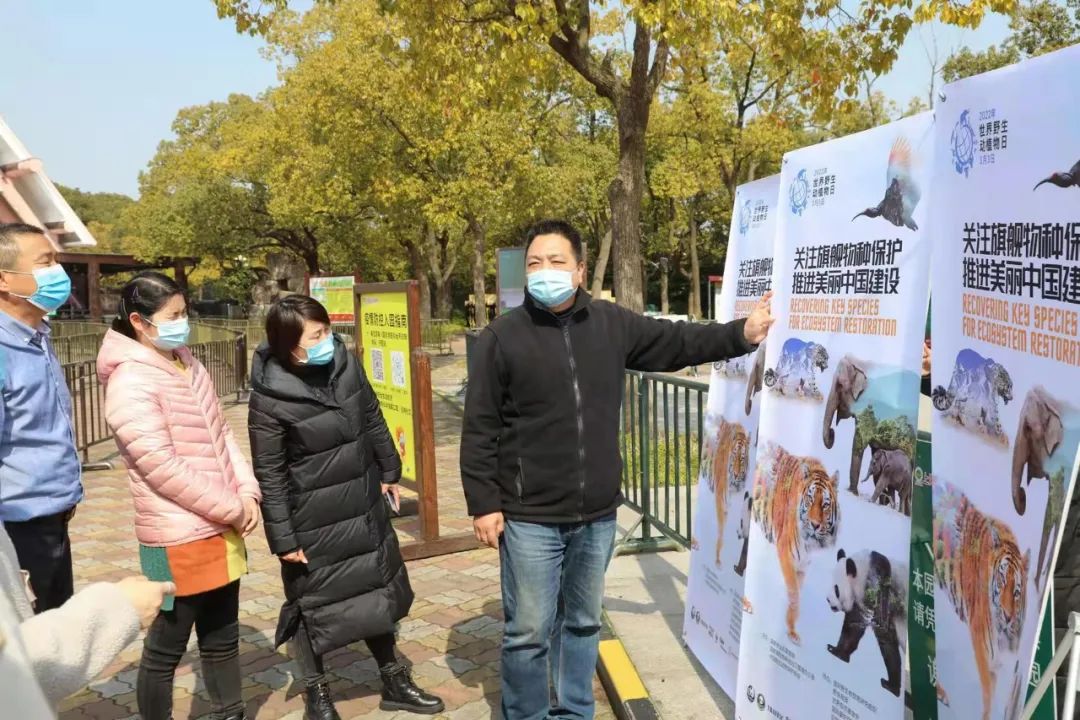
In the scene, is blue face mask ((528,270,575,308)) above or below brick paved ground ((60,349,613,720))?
above

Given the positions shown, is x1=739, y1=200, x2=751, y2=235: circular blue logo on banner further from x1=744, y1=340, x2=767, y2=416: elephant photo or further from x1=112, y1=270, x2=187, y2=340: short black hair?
x1=112, y1=270, x2=187, y2=340: short black hair

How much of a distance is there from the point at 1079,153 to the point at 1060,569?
1039 millimetres

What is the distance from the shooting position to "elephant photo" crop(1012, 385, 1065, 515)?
1845mm

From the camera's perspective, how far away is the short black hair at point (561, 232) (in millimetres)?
3180

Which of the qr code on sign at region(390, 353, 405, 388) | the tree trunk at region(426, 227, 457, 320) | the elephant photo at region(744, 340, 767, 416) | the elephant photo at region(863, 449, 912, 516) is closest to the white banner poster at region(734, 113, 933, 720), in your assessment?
the elephant photo at region(863, 449, 912, 516)

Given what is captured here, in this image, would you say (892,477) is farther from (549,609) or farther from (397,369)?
(397,369)

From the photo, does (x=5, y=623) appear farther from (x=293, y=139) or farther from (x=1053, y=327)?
(x=293, y=139)

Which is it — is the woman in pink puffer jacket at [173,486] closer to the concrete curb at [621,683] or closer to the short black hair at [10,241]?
the short black hair at [10,241]

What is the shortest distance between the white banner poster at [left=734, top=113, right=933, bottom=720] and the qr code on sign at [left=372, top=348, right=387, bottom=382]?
418 cm

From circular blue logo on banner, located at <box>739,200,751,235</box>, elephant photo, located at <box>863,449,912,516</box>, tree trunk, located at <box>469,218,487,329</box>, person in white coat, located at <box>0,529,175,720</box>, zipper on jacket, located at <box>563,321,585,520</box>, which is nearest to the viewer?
person in white coat, located at <box>0,529,175,720</box>

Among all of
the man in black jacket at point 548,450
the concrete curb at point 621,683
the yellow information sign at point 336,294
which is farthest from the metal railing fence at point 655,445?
the yellow information sign at point 336,294

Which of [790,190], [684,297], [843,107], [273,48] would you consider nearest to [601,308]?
[790,190]

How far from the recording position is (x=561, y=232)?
10.5 ft

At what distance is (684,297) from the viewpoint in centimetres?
5162
